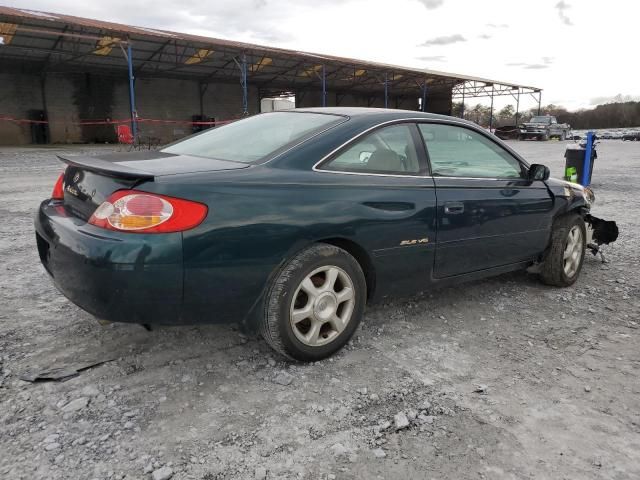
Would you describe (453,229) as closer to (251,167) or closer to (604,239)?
(251,167)

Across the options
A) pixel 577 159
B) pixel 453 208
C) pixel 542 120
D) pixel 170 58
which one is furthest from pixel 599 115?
pixel 453 208

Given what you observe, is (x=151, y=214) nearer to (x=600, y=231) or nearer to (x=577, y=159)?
(x=600, y=231)

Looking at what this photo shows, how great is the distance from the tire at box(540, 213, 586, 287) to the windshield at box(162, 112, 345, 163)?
224 centimetres

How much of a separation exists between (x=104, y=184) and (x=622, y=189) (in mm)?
11281

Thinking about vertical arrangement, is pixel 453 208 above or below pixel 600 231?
above

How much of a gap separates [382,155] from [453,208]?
1.98 feet

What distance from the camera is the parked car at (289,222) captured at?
2.31 m

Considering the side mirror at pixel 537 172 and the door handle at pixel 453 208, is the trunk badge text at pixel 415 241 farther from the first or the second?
the side mirror at pixel 537 172

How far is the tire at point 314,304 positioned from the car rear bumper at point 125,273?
51 centimetres

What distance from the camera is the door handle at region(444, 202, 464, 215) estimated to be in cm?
323

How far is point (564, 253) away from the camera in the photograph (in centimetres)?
418

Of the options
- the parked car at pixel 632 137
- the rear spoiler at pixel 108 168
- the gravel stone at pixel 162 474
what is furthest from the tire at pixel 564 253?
the parked car at pixel 632 137

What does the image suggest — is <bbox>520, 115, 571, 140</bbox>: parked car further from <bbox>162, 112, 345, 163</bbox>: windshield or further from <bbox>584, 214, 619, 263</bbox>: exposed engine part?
<bbox>162, 112, 345, 163</bbox>: windshield

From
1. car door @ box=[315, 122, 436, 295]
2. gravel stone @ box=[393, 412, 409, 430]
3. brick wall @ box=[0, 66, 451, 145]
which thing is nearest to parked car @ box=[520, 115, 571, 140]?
brick wall @ box=[0, 66, 451, 145]
